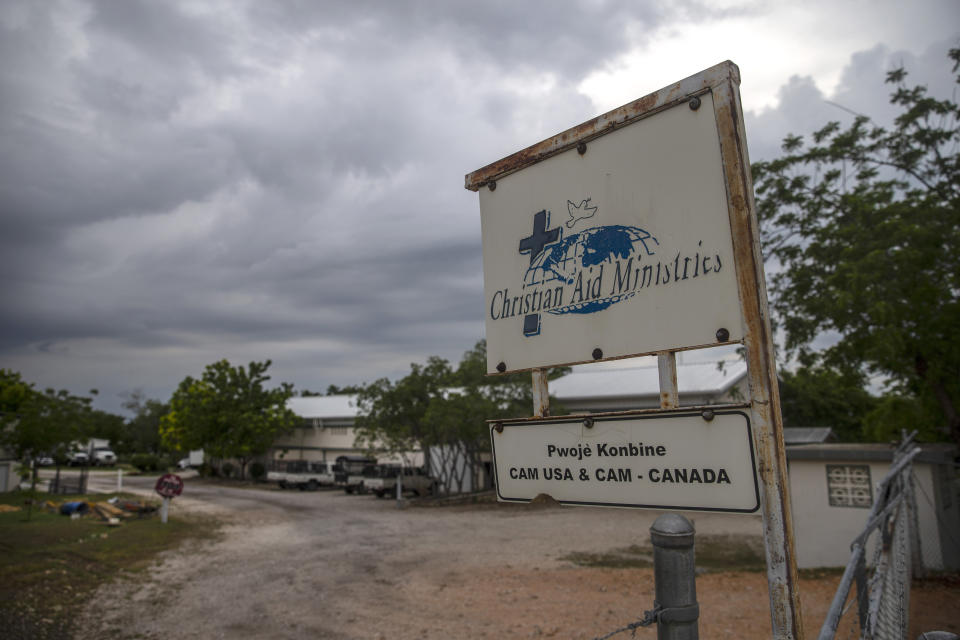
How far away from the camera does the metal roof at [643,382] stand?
2662 centimetres

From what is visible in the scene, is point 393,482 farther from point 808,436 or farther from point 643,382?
point 808,436

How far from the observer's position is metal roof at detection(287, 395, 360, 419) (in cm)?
4117

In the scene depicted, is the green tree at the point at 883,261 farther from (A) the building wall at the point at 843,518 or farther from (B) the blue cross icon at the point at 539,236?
(B) the blue cross icon at the point at 539,236

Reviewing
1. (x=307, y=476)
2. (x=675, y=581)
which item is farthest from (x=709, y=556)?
(x=307, y=476)

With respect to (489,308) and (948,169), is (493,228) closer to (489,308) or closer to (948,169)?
(489,308)

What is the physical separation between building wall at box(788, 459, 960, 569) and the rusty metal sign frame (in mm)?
10813

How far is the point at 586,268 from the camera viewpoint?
227cm

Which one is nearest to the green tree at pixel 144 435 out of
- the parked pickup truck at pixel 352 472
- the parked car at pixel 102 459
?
the parked car at pixel 102 459

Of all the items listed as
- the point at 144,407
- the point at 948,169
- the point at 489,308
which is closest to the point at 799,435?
the point at 948,169

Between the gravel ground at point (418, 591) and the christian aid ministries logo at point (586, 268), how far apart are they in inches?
198

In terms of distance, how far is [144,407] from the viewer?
3118 inches

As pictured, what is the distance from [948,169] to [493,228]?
53.6 ft

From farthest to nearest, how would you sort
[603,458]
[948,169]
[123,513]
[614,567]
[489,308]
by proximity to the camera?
[123,513] < [948,169] < [614,567] < [489,308] < [603,458]

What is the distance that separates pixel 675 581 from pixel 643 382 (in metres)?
29.3
